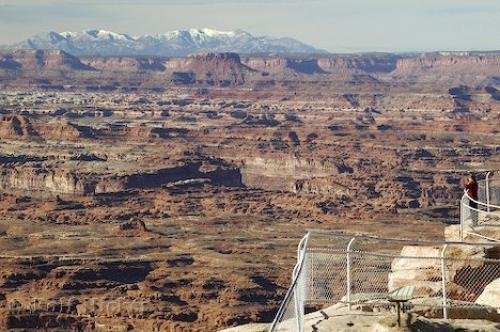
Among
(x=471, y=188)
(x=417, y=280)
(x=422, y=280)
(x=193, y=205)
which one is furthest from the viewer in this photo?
(x=193, y=205)

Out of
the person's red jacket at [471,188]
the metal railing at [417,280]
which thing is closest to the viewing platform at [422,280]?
the metal railing at [417,280]

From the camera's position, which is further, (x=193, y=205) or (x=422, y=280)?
(x=193, y=205)

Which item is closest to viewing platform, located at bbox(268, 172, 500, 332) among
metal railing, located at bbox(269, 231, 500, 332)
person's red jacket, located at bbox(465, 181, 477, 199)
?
metal railing, located at bbox(269, 231, 500, 332)

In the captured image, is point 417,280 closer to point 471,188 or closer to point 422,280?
point 422,280

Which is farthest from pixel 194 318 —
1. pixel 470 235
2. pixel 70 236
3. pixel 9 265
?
pixel 470 235

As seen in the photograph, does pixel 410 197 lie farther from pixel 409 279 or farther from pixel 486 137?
pixel 409 279

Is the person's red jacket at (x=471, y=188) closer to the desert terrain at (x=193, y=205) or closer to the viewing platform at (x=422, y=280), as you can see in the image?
the viewing platform at (x=422, y=280)

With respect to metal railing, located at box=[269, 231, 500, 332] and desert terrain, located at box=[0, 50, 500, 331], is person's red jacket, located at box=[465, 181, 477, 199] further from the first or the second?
desert terrain, located at box=[0, 50, 500, 331]

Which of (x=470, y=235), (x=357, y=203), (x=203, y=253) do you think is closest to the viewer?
(x=470, y=235)

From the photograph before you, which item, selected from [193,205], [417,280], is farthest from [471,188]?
[193,205]

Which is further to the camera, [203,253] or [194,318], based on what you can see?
[203,253]

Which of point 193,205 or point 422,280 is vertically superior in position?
point 422,280
